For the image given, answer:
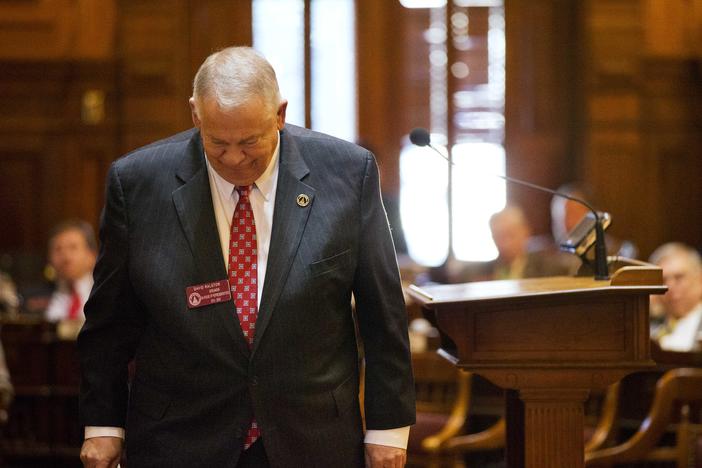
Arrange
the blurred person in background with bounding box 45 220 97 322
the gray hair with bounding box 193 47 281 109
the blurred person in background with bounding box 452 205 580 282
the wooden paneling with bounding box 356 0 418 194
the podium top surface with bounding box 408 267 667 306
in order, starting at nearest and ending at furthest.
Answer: the gray hair with bounding box 193 47 281 109
the podium top surface with bounding box 408 267 667 306
the blurred person in background with bounding box 45 220 97 322
the blurred person in background with bounding box 452 205 580 282
the wooden paneling with bounding box 356 0 418 194

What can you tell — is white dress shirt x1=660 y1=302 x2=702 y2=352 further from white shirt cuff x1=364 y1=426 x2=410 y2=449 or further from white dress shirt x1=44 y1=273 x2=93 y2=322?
white dress shirt x1=44 y1=273 x2=93 y2=322

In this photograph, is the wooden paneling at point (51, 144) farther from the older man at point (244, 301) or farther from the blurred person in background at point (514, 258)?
the older man at point (244, 301)

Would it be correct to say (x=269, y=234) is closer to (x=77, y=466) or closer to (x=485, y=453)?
(x=485, y=453)

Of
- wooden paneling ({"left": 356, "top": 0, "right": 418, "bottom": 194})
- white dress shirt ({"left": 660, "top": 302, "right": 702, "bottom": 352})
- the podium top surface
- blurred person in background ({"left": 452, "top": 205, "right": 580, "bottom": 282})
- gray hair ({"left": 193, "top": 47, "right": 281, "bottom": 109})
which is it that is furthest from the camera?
wooden paneling ({"left": 356, "top": 0, "right": 418, "bottom": 194})

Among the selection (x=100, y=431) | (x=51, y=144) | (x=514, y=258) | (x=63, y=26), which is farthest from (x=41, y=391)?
(x=63, y=26)

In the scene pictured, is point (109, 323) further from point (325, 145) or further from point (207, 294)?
point (325, 145)

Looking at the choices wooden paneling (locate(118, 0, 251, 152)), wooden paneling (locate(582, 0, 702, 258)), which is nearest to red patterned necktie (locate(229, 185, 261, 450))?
wooden paneling (locate(118, 0, 251, 152))

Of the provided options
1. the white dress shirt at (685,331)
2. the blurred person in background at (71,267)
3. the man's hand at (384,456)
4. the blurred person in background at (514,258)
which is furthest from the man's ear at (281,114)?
the blurred person in background at (514,258)

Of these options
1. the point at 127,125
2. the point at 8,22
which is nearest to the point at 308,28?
the point at 127,125

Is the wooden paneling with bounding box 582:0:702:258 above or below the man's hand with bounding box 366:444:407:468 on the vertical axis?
above

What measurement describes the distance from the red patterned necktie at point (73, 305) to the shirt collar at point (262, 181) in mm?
3896

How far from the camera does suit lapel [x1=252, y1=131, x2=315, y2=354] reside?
207cm

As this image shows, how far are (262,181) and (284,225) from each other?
11cm

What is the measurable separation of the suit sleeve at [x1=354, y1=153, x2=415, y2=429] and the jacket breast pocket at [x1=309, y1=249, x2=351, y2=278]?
0.16ft
